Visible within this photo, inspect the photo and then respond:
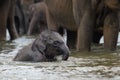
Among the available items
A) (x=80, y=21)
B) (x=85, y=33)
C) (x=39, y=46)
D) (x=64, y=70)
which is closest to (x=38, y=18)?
(x=80, y=21)

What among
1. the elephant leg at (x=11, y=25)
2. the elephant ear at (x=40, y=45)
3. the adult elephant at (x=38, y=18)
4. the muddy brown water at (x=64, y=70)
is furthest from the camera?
the adult elephant at (x=38, y=18)

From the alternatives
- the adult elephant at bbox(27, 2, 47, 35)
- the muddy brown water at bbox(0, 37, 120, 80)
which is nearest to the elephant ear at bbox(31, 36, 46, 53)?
the muddy brown water at bbox(0, 37, 120, 80)

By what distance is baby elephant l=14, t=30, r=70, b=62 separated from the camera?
25.4ft

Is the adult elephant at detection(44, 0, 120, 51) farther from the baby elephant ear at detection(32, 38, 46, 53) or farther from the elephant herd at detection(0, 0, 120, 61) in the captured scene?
the baby elephant ear at detection(32, 38, 46, 53)

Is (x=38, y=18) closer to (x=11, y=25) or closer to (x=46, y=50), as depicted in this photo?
(x=11, y=25)

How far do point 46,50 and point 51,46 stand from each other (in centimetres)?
8

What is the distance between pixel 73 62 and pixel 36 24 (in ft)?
39.2

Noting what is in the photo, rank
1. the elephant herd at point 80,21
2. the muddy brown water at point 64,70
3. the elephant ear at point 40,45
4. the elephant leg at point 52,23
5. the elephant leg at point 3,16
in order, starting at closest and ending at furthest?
the muddy brown water at point 64,70 → the elephant ear at point 40,45 → the elephant herd at point 80,21 → the elephant leg at point 52,23 → the elephant leg at point 3,16

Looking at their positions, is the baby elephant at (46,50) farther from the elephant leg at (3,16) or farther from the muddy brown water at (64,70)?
the elephant leg at (3,16)

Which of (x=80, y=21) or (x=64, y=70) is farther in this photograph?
(x=80, y=21)

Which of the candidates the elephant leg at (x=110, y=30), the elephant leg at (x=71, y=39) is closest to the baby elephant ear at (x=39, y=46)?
the elephant leg at (x=110, y=30)

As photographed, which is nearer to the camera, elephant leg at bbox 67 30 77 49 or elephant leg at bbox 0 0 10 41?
elephant leg at bbox 67 30 77 49

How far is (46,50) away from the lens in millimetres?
7902

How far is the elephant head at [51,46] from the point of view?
7777 millimetres
